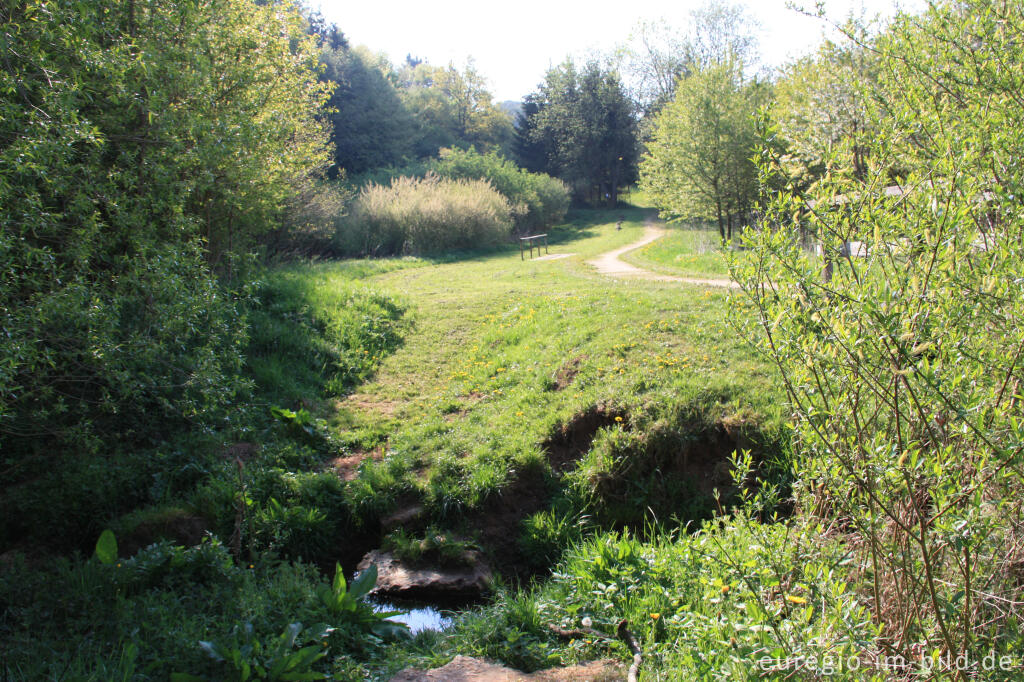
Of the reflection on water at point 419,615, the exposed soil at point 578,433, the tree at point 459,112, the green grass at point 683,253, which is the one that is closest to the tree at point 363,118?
the tree at point 459,112

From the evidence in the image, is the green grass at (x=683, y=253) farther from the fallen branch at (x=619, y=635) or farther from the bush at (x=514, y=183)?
the bush at (x=514, y=183)

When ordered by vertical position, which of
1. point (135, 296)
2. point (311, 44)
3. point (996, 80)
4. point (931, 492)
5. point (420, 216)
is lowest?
point (931, 492)

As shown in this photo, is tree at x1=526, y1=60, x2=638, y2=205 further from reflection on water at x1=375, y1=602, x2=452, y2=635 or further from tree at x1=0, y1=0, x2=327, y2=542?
reflection on water at x1=375, y1=602, x2=452, y2=635

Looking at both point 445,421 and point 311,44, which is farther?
point 311,44

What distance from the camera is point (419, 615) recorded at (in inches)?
184

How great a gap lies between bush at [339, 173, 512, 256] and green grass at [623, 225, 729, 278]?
Answer: 18.6ft

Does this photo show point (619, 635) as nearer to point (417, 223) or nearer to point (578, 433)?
point (578, 433)

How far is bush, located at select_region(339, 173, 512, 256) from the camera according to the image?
1998cm

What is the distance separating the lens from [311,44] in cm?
1154

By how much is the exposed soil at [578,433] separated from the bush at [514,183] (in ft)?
71.1

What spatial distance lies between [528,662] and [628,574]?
96 centimetres

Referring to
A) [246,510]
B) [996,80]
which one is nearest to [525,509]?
[246,510]

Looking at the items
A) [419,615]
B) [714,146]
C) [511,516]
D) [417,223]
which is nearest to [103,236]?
[419,615]

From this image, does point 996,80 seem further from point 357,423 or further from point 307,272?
point 307,272
